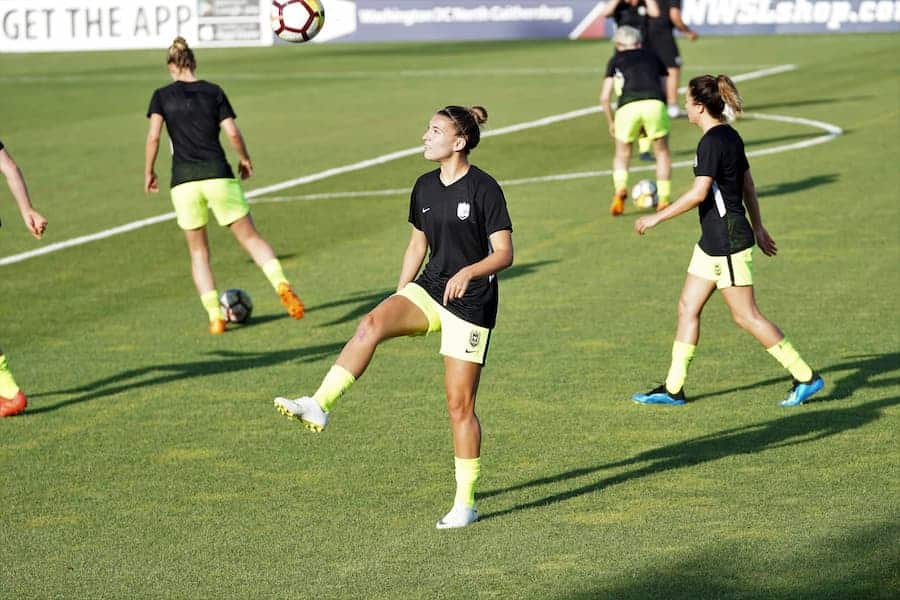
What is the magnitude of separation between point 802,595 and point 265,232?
1318 cm

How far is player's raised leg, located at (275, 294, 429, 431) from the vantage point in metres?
8.41

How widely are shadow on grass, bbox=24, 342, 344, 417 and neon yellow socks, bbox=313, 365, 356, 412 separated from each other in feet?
13.7

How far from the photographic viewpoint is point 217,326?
14.6 metres

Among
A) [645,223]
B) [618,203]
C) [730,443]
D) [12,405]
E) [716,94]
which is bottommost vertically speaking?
[618,203]

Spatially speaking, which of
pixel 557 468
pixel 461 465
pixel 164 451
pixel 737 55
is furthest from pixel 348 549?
pixel 737 55

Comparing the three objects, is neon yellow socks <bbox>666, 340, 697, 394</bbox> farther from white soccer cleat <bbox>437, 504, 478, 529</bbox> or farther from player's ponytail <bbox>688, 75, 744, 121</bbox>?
white soccer cleat <bbox>437, 504, 478, 529</bbox>

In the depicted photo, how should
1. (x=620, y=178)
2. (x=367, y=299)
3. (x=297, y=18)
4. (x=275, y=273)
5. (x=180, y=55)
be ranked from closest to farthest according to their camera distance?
(x=180, y=55)
(x=297, y=18)
(x=275, y=273)
(x=367, y=299)
(x=620, y=178)

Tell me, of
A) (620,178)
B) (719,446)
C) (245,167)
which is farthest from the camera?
(620,178)

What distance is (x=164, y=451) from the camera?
10734 mm

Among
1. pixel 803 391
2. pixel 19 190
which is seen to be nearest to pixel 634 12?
pixel 803 391

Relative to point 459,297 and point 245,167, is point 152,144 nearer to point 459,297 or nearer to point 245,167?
point 245,167

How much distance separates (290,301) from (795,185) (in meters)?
9.35

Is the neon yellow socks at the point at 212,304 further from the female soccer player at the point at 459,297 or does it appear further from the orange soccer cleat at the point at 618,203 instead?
the orange soccer cleat at the point at 618,203

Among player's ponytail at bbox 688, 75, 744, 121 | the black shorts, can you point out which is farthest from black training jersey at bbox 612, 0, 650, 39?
player's ponytail at bbox 688, 75, 744, 121
